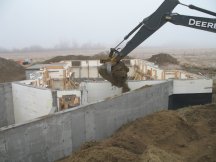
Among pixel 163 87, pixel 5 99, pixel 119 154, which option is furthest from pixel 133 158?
pixel 5 99

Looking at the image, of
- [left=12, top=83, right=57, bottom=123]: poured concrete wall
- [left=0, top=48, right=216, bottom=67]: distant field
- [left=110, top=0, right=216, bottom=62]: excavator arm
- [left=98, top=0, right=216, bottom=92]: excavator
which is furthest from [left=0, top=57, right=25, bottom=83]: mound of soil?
[left=0, top=48, right=216, bottom=67]: distant field

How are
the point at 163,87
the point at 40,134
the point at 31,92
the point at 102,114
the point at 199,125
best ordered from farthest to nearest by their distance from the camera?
the point at 163,87
the point at 31,92
the point at 199,125
the point at 102,114
the point at 40,134

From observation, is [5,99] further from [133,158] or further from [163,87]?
[133,158]

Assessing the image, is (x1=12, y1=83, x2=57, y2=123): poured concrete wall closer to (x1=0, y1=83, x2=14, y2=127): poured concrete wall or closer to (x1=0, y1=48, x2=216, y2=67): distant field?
(x1=0, y1=83, x2=14, y2=127): poured concrete wall

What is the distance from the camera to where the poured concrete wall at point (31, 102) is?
970cm

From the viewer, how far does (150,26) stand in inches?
352

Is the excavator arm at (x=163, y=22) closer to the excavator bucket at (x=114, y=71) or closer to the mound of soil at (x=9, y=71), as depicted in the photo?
the excavator bucket at (x=114, y=71)

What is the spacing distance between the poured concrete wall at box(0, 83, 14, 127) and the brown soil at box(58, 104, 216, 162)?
518 cm

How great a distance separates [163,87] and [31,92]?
4960mm

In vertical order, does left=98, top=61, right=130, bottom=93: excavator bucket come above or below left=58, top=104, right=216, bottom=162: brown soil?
above

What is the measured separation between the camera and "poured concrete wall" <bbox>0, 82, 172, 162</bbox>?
6086 mm

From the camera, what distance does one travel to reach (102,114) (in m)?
8.20

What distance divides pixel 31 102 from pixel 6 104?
1590 millimetres

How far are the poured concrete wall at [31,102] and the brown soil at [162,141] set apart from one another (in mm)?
2663
